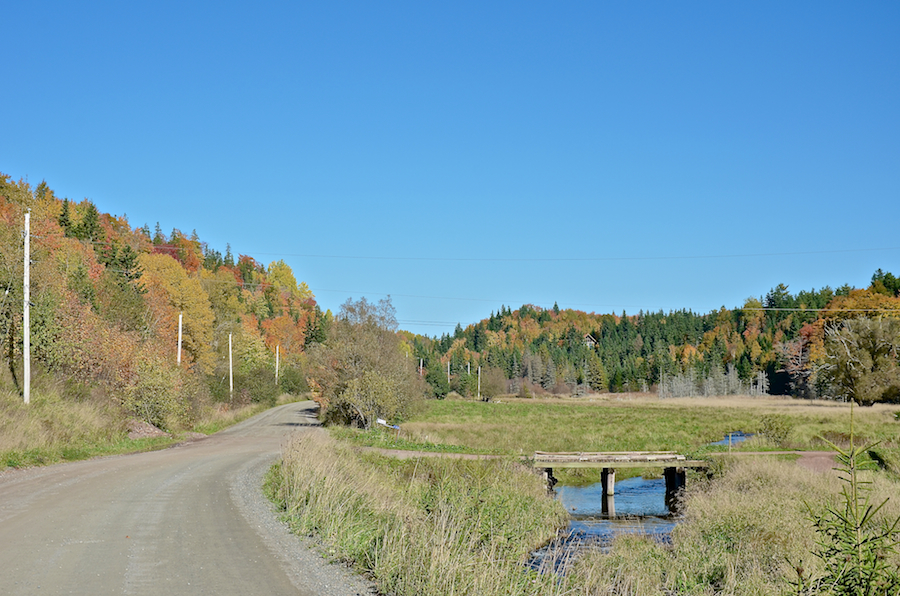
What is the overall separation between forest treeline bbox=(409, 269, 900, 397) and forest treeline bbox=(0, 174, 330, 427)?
101ft

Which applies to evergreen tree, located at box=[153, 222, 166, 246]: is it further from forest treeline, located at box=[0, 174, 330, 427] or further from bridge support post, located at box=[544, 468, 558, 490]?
bridge support post, located at box=[544, 468, 558, 490]

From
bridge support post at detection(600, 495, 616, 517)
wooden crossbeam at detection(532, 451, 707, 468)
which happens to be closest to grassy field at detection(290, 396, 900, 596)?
wooden crossbeam at detection(532, 451, 707, 468)

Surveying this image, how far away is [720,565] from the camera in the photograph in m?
13.9

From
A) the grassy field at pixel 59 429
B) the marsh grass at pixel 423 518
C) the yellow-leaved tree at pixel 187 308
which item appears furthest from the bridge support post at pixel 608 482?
the yellow-leaved tree at pixel 187 308

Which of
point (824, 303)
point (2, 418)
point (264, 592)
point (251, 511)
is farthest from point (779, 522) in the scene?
point (824, 303)

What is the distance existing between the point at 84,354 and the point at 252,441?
8288mm

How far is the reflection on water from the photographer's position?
17062mm

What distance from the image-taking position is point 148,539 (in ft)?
32.6

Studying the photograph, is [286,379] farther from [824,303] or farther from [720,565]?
[824,303]

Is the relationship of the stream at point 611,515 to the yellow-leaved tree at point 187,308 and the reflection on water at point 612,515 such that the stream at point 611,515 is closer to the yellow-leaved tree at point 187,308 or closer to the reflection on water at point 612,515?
the reflection on water at point 612,515

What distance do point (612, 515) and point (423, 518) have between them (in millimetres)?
13676

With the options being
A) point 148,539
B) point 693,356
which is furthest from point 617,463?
point 693,356

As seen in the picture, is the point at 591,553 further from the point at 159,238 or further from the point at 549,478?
the point at 159,238

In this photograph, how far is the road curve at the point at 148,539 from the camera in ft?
25.9
